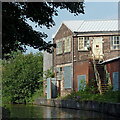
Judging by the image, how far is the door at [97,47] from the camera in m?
29.6

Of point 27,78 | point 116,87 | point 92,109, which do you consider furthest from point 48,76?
point 92,109

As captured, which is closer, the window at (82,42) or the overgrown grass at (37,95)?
the window at (82,42)

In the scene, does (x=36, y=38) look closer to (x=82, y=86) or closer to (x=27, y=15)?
(x=27, y=15)

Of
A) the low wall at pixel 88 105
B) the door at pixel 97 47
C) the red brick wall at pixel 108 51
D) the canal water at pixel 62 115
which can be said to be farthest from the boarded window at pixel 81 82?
the canal water at pixel 62 115

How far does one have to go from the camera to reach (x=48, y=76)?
115 feet

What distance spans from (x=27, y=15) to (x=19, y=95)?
23434 millimetres

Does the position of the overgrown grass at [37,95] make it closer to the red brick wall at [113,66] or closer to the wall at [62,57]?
the wall at [62,57]

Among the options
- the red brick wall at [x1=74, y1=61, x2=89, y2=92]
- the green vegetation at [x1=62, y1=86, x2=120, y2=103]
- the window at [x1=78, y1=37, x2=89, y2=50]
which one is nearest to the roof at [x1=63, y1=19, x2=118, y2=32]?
the window at [x1=78, y1=37, x2=89, y2=50]

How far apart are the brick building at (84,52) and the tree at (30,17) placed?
1287 cm

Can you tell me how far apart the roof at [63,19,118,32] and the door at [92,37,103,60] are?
3.35 feet

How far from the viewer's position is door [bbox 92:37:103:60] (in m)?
29.6

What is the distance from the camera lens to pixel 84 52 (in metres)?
31.5

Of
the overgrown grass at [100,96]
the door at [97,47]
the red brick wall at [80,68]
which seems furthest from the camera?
the door at [97,47]

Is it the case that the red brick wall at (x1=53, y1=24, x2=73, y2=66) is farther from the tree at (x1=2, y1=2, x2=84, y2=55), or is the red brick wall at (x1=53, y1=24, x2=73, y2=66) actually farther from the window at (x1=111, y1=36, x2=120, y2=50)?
the tree at (x1=2, y1=2, x2=84, y2=55)
